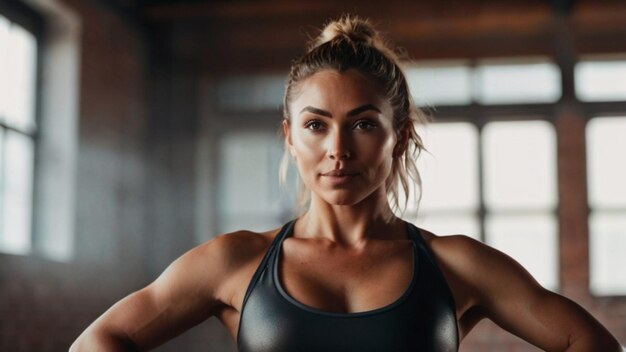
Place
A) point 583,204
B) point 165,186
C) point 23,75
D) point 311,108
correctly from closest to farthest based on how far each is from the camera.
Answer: point 311,108 → point 23,75 → point 583,204 → point 165,186

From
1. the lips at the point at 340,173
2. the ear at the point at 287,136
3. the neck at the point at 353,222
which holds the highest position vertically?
the ear at the point at 287,136

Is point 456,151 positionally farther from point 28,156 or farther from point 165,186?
point 28,156

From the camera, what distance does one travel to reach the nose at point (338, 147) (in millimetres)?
1399

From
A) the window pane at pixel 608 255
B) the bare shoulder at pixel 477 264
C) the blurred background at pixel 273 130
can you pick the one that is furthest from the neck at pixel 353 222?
the window pane at pixel 608 255

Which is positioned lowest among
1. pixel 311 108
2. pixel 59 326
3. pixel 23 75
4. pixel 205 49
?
pixel 59 326

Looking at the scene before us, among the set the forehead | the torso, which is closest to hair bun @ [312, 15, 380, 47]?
the forehead

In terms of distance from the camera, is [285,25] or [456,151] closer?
[456,151]

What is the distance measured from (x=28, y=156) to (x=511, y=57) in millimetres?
2905

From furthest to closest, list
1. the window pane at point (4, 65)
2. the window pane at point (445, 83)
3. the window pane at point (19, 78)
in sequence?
1. the window pane at point (445, 83)
2. the window pane at point (19, 78)
3. the window pane at point (4, 65)

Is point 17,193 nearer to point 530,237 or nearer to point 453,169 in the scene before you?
point 453,169

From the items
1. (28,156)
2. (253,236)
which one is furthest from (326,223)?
(28,156)

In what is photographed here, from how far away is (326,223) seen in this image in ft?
5.05

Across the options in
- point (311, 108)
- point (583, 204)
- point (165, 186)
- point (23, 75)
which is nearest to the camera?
A: point (311, 108)

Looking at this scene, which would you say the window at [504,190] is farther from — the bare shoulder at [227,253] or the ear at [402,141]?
the bare shoulder at [227,253]
